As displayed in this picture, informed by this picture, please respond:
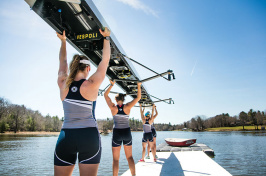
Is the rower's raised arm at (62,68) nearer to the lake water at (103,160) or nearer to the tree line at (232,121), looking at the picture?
the lake water at (103,160)

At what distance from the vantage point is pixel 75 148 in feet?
5.24

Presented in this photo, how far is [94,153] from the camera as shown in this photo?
5.35 feet

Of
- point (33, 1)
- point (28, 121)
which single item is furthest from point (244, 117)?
point (33, 1)

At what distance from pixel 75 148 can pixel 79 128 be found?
0.20 metres

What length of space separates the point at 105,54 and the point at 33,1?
1937 millimetres

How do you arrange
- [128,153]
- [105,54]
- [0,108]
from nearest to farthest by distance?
[105,54] → [128,153] → [0,108]

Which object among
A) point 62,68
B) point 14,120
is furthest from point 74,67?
point 14,120

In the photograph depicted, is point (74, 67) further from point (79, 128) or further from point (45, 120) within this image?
point (45, 120)

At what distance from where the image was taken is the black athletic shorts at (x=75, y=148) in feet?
5.21

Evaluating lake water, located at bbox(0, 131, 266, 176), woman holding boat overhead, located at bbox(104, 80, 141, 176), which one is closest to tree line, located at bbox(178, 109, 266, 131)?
lake water, located at bbox(0, 131, 266, 176)

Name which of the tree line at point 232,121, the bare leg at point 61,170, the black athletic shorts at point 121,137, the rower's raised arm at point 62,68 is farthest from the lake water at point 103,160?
the tree line at point 232,121

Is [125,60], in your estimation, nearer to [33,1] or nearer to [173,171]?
[33,1]

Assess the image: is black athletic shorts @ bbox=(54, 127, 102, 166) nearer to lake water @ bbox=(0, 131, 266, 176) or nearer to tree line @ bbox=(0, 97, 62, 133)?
lake water @ bbox=(0, 131, 266, 176)

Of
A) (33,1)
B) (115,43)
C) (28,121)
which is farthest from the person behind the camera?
(28,121)
